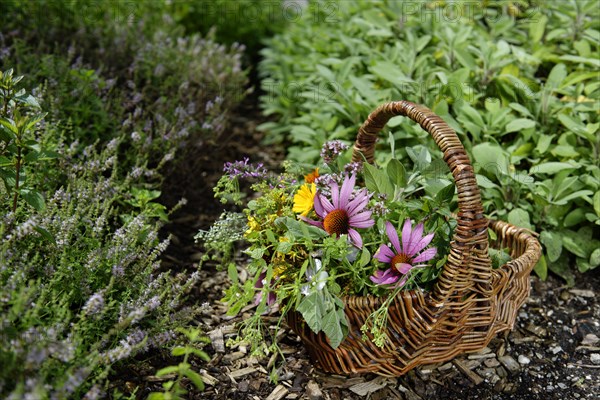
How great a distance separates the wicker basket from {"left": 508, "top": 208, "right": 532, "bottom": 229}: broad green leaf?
0.41 meters

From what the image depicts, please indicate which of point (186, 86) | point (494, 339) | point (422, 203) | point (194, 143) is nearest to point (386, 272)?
point (422, 203)

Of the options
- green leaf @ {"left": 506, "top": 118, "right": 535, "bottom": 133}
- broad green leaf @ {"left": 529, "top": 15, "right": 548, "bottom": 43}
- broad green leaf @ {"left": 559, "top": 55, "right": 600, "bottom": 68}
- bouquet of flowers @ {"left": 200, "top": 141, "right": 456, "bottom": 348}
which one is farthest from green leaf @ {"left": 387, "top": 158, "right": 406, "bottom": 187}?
broad green leaf @ {"left": 529, "top": 15, "right": 548, "bottom": 43}

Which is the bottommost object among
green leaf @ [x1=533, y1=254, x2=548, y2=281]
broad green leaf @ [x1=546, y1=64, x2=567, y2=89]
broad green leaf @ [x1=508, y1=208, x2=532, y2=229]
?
green leaf @ [x1=533, y1=254, x2=548, y2=281]

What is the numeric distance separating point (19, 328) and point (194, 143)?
1.62m

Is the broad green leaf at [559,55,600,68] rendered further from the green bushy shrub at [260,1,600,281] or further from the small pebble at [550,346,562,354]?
the small pebble at [550,346,562,354]

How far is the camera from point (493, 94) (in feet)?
10.8

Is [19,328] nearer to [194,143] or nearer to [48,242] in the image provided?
[48,242]

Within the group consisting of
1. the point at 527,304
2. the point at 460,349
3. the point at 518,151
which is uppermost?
the point at 518,151

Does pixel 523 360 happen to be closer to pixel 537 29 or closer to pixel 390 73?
pixel 390 73

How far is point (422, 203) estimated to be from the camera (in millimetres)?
2236

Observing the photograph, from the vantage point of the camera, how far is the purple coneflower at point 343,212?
2025 mm

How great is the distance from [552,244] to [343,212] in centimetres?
122

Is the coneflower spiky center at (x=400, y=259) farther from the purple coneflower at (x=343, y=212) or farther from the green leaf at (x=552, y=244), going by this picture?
the green leaf at (x=552, y=244)

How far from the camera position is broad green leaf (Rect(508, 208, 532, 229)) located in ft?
8.92
